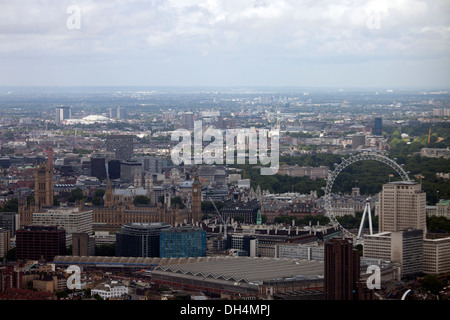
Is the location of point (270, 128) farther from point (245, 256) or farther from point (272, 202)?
point (245, 256)

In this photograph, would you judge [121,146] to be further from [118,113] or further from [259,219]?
[118,113]

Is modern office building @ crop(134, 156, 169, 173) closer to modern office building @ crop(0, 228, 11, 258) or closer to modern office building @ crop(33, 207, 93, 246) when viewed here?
modern office building @ crop(33, 207, 93, 246)

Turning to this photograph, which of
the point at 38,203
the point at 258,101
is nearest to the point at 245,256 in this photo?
the point at 38,203

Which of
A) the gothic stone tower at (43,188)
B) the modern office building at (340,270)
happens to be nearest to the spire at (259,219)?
the gothic stone tower at (43,188)

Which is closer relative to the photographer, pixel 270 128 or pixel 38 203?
pixel 38 203

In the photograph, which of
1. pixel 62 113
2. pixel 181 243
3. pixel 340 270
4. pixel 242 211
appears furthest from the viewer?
pixel 62 113

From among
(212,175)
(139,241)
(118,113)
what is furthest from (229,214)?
(118,113)
